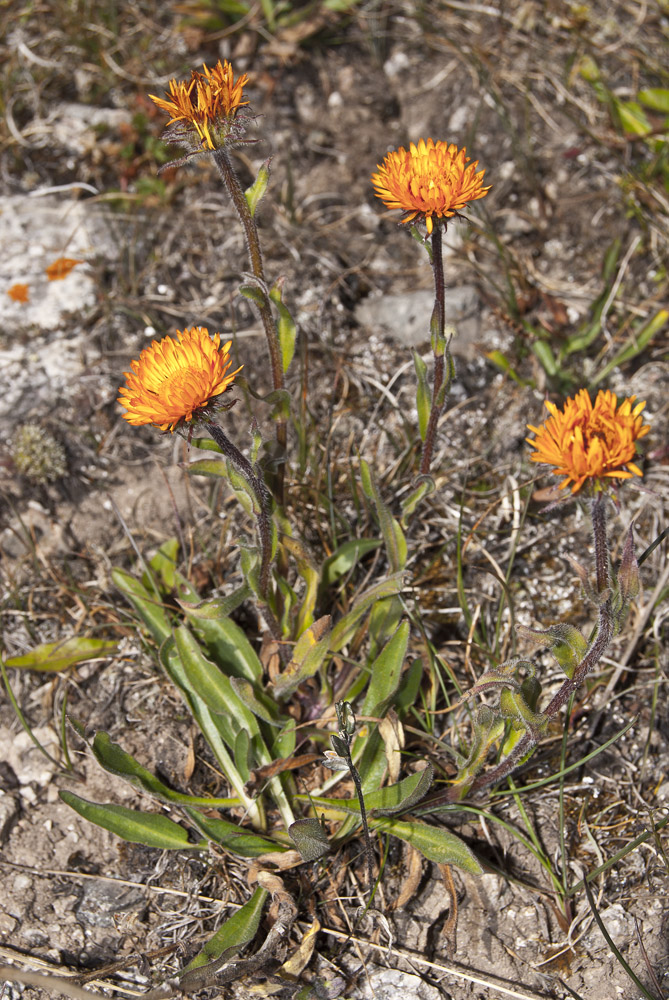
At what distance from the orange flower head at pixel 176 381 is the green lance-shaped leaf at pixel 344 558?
3.71ft

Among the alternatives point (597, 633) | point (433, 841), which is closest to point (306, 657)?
point (433, 841)

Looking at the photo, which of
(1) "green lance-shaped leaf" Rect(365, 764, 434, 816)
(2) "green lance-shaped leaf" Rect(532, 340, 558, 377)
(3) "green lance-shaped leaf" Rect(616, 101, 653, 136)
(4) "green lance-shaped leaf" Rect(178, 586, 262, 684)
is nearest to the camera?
(1) "green lance-shaped leaf" Rect(365, 764, 434, 816)

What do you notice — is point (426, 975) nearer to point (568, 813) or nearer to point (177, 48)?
point (568, 813)

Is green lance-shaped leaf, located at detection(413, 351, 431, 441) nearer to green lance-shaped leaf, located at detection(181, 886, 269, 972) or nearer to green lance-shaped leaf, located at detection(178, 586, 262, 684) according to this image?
green lance-shaped leaf, located at detection(178, 586, 262, 684)

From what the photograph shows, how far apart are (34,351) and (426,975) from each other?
3325 millimetres

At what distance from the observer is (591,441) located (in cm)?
199

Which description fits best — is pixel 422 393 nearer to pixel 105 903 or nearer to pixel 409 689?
pixel 409 689

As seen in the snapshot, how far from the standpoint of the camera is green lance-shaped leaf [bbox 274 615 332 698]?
261cm

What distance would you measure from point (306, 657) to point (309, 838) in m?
0.59

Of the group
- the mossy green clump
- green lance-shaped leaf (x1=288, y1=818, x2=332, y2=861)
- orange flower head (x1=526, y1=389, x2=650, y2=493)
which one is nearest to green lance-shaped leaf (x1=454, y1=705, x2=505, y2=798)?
green lance-shaped leaf (x1=288, y1=818, x2=332, y2=861)

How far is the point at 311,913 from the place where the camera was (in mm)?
2613

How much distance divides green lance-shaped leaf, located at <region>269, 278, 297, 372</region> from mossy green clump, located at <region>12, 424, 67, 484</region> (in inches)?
55.6

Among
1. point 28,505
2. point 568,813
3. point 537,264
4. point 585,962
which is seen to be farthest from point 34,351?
point 585,962

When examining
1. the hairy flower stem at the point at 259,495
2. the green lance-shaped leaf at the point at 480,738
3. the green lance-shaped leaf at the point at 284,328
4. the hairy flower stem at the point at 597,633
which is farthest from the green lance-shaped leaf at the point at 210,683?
the green lance-shaped leaf at the point at 284,328
